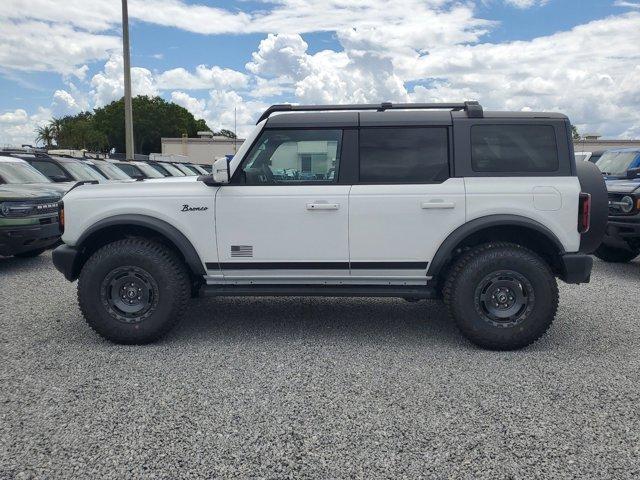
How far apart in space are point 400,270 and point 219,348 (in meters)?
1.60

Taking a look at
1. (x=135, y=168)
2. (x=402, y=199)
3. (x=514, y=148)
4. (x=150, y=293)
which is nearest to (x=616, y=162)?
(x=514, y=148)

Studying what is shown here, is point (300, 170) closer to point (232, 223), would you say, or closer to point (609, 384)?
point (232, 223)

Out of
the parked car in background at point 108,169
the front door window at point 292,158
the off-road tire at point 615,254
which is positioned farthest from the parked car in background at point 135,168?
the off-road tire at point 615,254

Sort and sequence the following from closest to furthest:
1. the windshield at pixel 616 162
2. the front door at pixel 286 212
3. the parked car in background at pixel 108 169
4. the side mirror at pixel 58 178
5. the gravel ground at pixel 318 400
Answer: the gravel ground at pixel 318 400 → the front door at pixel 286 212 → the windshield at pixel 616 162 → the side mirror at pixel 58 178 → the parked car in background at pixel 108 169

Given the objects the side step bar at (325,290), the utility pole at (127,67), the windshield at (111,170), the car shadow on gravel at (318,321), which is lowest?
the car shadow on gravel at (318,321)

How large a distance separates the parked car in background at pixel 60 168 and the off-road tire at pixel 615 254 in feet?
30.4

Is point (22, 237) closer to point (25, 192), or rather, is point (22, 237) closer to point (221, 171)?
point (25, 192)

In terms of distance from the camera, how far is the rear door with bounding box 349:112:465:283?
4.16 metres

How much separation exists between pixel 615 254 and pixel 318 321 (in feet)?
17.9

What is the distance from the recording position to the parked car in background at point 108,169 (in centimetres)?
1192

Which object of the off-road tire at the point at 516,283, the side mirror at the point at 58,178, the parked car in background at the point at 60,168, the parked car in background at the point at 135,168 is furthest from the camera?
the parked car in background at the point at 135,168

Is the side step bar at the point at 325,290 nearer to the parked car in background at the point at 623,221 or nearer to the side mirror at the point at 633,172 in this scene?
the parked car in background at the point at 623,221

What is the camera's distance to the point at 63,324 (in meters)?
4.97

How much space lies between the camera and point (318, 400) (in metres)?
3.34
